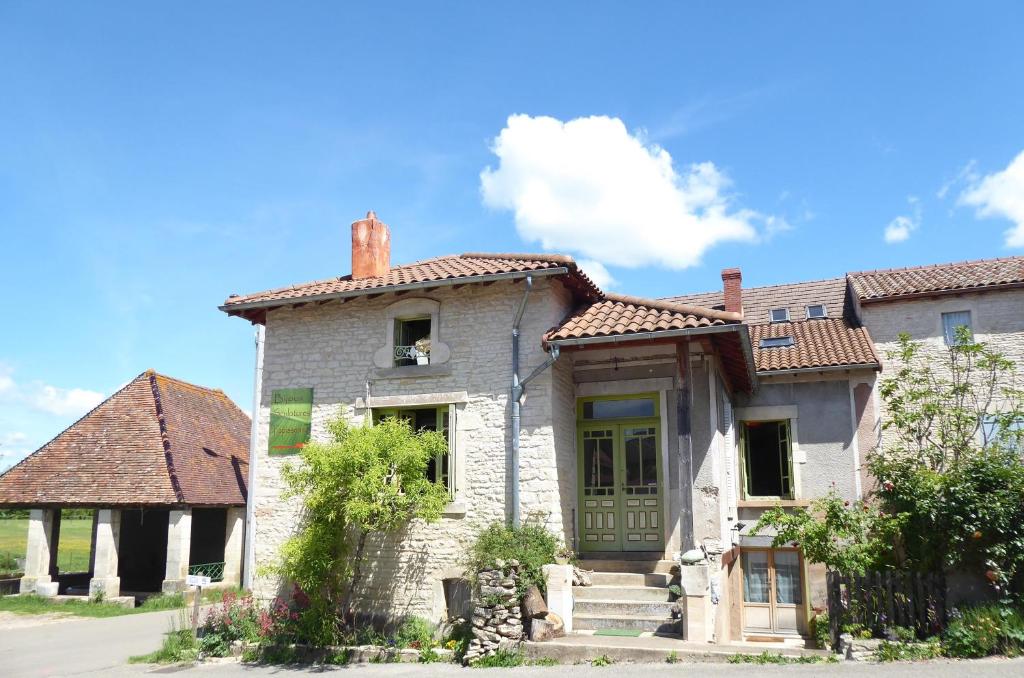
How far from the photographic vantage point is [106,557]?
17641 millimetres

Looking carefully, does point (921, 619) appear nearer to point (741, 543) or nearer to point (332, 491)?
point (741, 543)

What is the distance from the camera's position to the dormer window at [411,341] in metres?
12.4

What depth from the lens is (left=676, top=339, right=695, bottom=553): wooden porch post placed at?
34.4 ft

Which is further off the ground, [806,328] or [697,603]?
[806,328]

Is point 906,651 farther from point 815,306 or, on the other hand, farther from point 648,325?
point 815,306

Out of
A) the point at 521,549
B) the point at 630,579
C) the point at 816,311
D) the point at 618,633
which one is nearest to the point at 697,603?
the point at 618,633

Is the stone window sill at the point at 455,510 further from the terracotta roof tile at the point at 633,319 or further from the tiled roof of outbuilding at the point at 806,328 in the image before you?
the tiled roof of outbuilding at the point at 806,328

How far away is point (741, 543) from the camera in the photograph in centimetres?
1431

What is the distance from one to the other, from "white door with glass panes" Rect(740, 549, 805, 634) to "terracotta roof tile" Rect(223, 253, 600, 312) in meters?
5.96

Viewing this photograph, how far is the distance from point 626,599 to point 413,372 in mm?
4581

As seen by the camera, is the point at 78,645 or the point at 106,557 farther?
the point at 106,557

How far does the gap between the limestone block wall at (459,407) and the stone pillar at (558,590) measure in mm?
914

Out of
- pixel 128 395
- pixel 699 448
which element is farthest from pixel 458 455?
pixel 128 395

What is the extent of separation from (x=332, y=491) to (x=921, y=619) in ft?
25.4
